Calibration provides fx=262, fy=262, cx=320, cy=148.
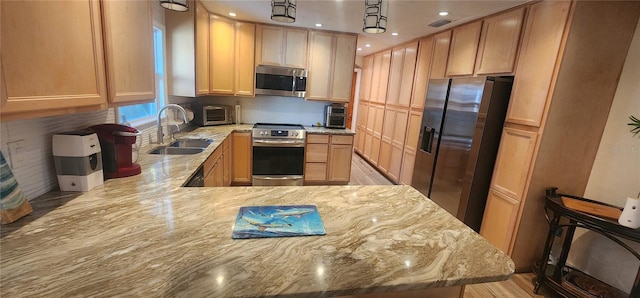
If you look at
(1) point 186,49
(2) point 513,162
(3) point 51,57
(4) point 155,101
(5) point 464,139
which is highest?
(1) point 186,49

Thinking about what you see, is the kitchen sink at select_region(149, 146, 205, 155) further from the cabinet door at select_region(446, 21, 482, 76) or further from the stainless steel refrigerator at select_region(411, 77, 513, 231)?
the cabinet door at select_region(446, 21, 482, 76)

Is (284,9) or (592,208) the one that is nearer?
(284,9)

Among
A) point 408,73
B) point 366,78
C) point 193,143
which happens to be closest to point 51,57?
point 193,143

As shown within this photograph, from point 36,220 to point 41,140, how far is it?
0.43m

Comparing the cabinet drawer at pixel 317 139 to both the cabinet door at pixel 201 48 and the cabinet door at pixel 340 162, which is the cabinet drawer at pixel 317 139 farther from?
the cabinet door at pixel 201 48

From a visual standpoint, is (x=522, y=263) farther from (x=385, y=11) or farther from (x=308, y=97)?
(x=308, y=97)

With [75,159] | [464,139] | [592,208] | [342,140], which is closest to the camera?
[75,159]

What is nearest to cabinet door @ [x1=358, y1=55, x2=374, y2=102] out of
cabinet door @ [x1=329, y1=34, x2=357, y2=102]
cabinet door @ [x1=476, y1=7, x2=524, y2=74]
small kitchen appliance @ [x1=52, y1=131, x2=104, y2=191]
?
cabinet door @ [x1=329, y1=34, x2=357, y2=102]

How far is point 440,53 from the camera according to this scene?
3465mm

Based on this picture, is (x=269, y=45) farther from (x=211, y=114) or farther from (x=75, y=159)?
(x=75, y=159)

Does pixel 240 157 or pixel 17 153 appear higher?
pixel 17 153

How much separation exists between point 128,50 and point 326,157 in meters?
2.86

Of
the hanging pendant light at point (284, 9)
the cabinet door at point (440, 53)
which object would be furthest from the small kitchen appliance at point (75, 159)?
the cabinet door at point (440, 53)

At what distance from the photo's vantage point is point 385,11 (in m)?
1.45
